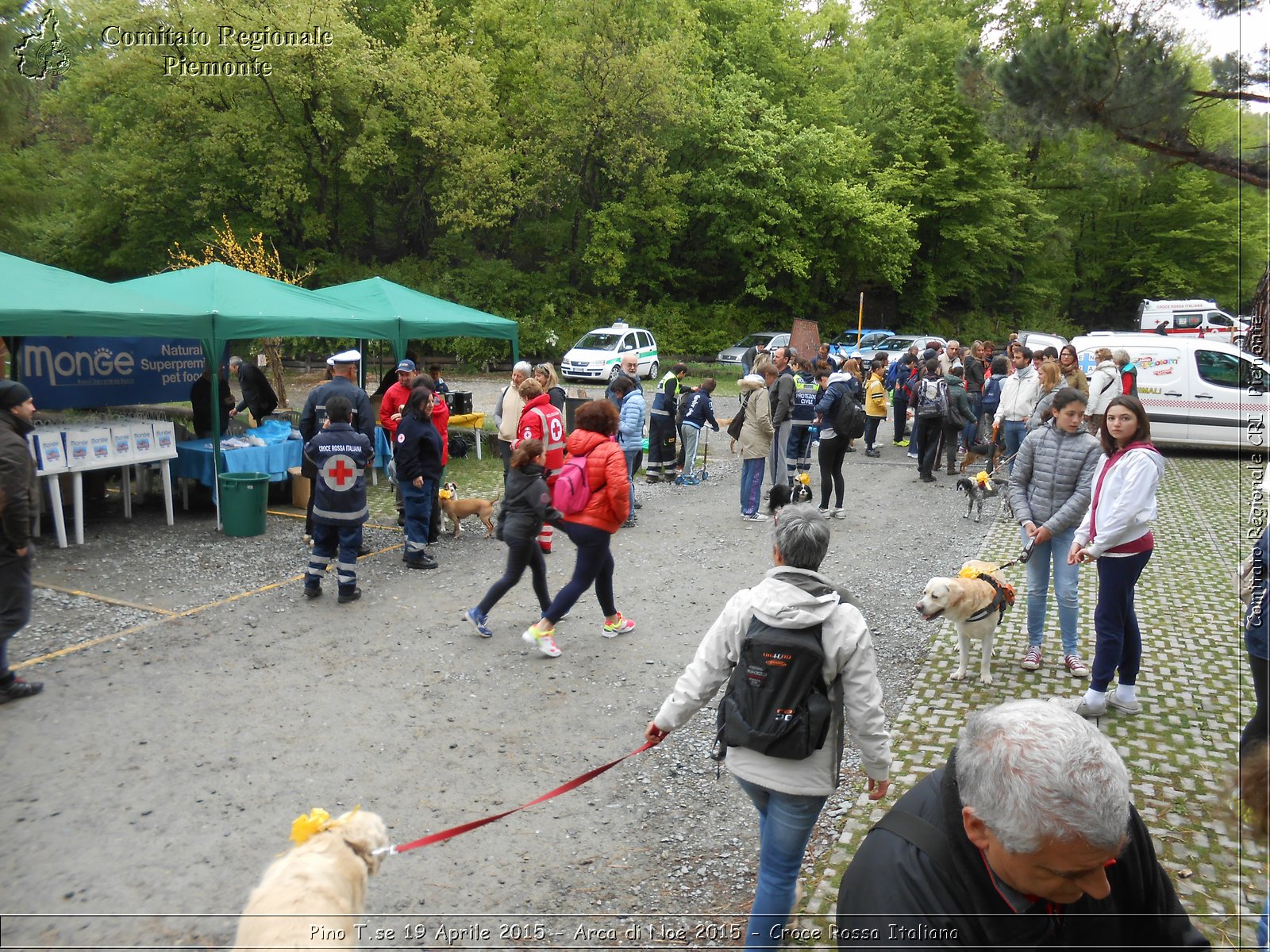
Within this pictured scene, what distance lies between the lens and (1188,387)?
15.5 meters

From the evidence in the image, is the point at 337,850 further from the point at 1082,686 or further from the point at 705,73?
the point at 705,73

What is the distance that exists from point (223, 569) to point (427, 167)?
27948 mm

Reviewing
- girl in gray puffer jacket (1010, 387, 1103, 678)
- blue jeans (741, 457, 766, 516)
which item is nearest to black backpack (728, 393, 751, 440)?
blue jeans (741, 457, 766, 516)

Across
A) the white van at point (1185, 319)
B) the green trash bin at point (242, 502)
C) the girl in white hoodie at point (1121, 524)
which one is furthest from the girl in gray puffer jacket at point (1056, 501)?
the white van at point (1185, 319)

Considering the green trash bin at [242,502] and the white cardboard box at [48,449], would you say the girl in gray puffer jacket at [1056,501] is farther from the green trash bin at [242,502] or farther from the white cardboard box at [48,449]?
the white cardboard box at [48,449]

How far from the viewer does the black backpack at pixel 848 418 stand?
34.8ft

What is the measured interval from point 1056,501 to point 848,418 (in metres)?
4.99

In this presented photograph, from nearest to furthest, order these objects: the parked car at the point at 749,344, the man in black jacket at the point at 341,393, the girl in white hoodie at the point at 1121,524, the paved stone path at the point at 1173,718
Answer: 1. the paved stone path at the point at 1173,718
2. the girl in white hoodie at the point at 1121,524
3. the man in black jacket at the point at 341,393
4. the parked car at the point at 749,344

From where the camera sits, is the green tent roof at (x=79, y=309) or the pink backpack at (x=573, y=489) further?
the green tent roof at (x=79, y=309)

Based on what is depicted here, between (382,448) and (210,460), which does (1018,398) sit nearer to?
(382,448)

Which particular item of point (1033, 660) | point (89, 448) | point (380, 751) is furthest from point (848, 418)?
point (89, 448)

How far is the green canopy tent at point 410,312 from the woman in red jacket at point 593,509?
757 cm

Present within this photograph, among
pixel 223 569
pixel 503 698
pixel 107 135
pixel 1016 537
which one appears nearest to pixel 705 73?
pixel 107 135

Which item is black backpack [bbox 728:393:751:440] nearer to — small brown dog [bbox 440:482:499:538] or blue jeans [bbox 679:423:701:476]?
blue jeans [bbox 679:423:701:476]
